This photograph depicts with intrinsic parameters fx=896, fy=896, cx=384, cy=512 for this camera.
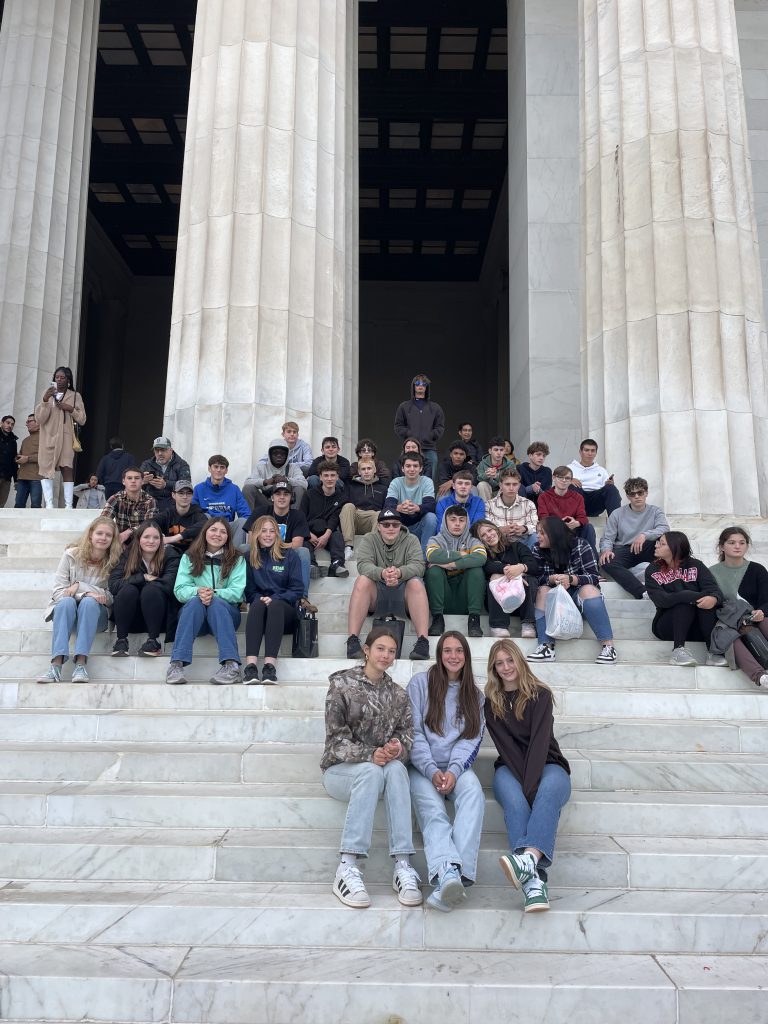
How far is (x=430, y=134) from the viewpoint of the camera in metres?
25.8

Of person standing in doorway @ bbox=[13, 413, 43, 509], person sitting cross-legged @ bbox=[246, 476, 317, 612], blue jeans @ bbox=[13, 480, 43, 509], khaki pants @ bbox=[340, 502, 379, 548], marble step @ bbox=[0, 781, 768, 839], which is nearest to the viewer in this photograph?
marble step @ bbox=[0, 781, 768, 839]

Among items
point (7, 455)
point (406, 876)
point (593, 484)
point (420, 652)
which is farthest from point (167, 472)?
point (406, 876)

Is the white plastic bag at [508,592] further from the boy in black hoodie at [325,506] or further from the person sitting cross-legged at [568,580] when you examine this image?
the boy in black hoodie at [325,506]

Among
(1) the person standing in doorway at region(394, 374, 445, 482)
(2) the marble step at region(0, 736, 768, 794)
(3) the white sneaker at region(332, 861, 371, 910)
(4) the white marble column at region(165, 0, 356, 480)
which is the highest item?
(4) the white marble column at region(165, 0, 356, 480)

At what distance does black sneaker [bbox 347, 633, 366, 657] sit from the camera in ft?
24.5

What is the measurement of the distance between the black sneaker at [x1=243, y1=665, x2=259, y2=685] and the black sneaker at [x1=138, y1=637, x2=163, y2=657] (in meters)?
0.89

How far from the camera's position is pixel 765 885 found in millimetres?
4812

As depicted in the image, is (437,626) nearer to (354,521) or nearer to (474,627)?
(474,627)

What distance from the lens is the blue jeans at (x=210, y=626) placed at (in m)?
7.14

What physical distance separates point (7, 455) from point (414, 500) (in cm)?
731

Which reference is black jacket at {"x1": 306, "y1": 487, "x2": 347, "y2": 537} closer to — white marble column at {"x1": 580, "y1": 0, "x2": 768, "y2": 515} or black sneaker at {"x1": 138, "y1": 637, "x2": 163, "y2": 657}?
black sneaker at {"x1": 138, "y1": 637, "x2": 163, "y2": 657}

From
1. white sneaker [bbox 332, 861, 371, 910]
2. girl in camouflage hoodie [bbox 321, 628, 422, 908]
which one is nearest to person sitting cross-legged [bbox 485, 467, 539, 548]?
girl in camouflage hoodie [bbox 321, 628, 422, 908]

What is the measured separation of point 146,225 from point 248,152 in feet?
65.9

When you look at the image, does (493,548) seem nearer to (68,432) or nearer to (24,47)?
(68,432)
